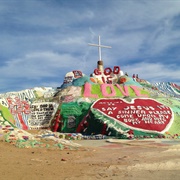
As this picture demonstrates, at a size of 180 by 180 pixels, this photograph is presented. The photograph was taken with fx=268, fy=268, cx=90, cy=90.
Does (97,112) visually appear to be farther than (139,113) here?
Yes

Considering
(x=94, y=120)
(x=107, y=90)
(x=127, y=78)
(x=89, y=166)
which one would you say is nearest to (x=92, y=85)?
(x=107, y=90)

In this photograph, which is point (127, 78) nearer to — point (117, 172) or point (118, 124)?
point (118, 124)

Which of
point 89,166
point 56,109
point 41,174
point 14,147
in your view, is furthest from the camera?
point 56,109

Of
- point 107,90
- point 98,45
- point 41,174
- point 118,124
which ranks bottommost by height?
point 41,174

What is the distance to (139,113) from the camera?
950 inches

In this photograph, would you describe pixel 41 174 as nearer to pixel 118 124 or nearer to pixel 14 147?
pixel 14 147

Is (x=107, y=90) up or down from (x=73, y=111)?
up

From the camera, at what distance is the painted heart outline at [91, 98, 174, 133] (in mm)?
23188

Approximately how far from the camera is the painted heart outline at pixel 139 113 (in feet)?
76.1

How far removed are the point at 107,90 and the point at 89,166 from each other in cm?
2320

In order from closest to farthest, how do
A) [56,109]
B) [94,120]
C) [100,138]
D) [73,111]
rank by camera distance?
[100,138] → [94,120] → [73,111] → [56,109]

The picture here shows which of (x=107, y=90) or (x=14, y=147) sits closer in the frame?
(x=14, y=147)

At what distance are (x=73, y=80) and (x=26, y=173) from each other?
28.7m

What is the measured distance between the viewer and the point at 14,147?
1222cm
